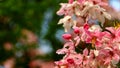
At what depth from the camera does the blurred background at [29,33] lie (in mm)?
4852

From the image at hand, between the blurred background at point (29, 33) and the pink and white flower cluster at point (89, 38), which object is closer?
the pink and white flower cluster at point (89, 38)

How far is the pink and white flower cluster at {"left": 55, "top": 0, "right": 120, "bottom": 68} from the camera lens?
2.17 m

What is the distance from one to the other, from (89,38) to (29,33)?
2.96 meters

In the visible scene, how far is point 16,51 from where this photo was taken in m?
5.00

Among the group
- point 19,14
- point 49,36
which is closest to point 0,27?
point 19,14

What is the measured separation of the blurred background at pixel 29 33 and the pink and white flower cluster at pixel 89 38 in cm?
244

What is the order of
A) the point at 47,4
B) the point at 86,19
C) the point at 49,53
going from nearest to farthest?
1. the point at 86,19
2. the point at 49,53
3. the point at 47,4

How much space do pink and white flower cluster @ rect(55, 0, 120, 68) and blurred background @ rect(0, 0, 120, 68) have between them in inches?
96.2

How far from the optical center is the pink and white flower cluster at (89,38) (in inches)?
85.4

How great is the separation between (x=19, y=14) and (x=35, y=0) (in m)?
0.27

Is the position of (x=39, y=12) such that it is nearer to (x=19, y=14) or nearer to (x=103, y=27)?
(x=19, y=14)

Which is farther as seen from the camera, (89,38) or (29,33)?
(29,33)

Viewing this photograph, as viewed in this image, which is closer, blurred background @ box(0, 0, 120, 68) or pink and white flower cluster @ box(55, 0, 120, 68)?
pink and white flower cluster @ box(55, 0, 120, 68)

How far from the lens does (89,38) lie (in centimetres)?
218
